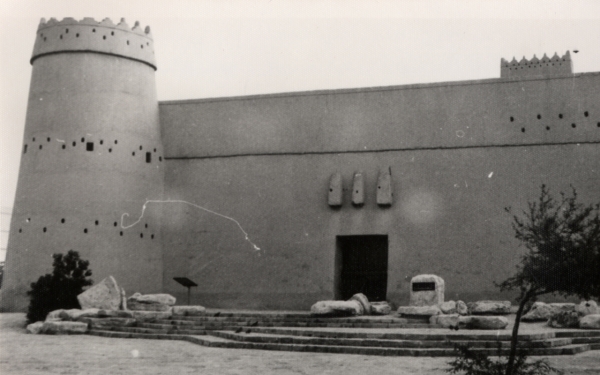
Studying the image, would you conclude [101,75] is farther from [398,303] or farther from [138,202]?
[398,303]

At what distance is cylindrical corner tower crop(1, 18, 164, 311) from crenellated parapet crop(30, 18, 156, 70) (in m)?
0.03

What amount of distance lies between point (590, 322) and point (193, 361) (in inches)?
288

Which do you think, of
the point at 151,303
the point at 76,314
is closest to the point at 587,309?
the point at 151,303

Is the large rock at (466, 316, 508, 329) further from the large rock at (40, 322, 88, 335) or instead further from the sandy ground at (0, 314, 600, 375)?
the large rock at (40, 322, 88, 335)

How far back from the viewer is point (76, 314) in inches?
675

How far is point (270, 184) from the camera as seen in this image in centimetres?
2234

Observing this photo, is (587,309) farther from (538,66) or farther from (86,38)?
(86,38)

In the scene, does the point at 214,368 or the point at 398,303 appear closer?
the point at 214,368

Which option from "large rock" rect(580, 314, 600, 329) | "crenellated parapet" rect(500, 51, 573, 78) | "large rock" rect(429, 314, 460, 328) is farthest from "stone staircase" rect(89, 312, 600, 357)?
"crenellated parapet" rect(500, 51, 573, 78)

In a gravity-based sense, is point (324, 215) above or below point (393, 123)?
below

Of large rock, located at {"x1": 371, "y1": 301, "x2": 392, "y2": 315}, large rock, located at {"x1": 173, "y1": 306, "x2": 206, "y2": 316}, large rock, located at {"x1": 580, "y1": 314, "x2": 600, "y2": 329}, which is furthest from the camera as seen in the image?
large rock, located at {"x1": 173, "y1": 306, "x2": 206, "y2": 316}

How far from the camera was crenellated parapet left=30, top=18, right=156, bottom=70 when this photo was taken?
73.1 feet

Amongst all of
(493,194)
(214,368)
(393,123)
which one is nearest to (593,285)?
(214,368)

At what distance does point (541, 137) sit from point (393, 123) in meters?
4.02
